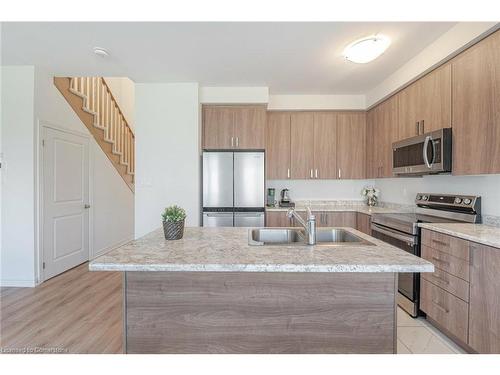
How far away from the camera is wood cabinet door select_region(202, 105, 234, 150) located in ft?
12.2

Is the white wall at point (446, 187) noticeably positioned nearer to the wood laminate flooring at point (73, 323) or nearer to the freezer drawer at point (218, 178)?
the wood laminate flooring at point (73, 323)

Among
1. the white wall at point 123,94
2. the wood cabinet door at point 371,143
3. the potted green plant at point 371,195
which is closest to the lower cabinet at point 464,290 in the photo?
the wood cabinet door at point 371,143

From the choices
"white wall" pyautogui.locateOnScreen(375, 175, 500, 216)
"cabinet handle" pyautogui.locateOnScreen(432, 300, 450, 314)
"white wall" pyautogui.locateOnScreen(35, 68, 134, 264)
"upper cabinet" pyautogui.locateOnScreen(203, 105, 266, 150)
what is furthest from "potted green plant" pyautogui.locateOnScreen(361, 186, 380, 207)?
"white wall" pyautogui.locateOnScreen(35, 68, 134, 264)

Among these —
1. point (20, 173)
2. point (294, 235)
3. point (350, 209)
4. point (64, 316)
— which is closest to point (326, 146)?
point (350, 209)

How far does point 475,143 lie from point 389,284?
1626 mm

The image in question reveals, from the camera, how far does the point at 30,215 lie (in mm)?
3168

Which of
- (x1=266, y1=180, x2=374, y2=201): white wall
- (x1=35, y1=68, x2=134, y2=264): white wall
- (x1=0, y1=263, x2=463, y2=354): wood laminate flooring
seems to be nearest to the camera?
(x1=0, y1=263, x2=463, y2=354): wood laminate flooring

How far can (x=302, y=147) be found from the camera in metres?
4.07

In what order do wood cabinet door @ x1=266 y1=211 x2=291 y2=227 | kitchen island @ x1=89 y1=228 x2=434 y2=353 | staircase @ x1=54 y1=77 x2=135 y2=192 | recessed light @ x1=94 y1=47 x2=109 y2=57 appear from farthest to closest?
staircase @ x1=54 y1=77 x2=135 y2=192 < wood cabinet door @ x1=266 y1=211 x2=291 y2=227 < recessed light @ x1=94 y1=47 x2=109 y2=57 < kitchen island @ x1=89 y1=228 x2=434 y2=353

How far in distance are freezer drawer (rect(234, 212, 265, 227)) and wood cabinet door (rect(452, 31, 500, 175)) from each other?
2.15 metres

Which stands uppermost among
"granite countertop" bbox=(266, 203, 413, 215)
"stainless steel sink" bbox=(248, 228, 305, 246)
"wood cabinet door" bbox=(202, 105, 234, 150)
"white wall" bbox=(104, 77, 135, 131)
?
"white wall" bbox=(104, 77, 135, 131)

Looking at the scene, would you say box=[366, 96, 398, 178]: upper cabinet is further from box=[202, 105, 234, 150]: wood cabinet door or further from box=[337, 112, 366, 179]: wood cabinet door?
box=[202, 105, 234, 150]: wood cabinet door

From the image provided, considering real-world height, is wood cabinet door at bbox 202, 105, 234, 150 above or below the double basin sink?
above

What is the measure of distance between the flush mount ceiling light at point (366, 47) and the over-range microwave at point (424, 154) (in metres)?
0.95
